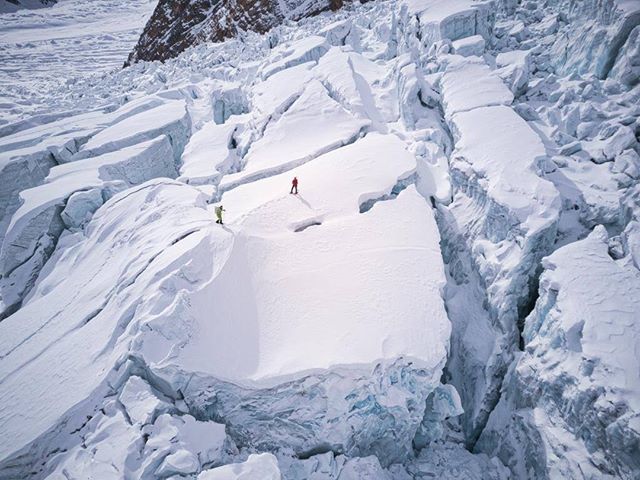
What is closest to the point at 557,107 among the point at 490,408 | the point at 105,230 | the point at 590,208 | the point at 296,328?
the point at 590,208

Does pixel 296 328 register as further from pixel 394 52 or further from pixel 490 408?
pixel 394 52

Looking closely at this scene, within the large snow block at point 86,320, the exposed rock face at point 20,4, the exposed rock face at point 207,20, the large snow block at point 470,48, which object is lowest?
the large snow block at point 86,320

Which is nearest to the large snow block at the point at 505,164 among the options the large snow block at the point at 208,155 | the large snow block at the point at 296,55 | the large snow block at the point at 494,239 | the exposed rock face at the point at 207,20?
the large snow block at the point at 494,239

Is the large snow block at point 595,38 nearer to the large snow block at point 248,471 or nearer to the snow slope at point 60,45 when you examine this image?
the large snow block at point 248,471

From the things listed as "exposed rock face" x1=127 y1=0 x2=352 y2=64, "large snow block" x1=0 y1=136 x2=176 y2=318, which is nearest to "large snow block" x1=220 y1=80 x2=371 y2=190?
"large snow block" x1=0 y1=136 x2=176 y2=318

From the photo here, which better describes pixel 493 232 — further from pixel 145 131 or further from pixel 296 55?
pixel 296 55
